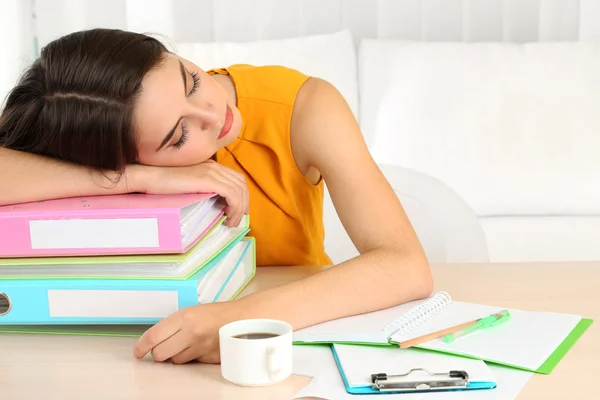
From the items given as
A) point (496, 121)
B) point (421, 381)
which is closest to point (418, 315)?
point (421, 381)

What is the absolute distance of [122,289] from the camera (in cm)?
99

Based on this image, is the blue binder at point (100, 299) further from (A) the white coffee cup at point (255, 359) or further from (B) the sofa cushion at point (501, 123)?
(B) the sofa cushion at point (501, 123)

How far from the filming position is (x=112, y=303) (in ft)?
3.28

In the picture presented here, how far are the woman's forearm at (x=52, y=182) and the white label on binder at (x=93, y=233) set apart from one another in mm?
120

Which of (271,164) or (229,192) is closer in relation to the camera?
(229,192)

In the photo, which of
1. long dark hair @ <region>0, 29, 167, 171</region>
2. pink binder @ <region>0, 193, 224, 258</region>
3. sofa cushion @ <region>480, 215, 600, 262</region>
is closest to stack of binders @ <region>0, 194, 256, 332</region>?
pink binder @ <region>0, 193, 224, 258</region>

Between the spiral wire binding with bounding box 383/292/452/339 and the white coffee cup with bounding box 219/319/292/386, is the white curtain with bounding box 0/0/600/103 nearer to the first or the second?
the spiral wire binding with bounding box 383/292/452/339

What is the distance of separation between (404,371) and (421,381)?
35 mm

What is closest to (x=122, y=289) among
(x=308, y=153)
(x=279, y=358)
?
(x=279, y=358)

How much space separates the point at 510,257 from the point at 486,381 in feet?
5.08

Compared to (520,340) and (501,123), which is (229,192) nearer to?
(520,340)

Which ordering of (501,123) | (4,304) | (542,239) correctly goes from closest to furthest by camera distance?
(4,304) → (542,239) → (501,123)

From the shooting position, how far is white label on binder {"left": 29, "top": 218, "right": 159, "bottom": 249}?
97 cm

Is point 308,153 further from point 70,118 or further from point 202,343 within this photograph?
point 202,343
